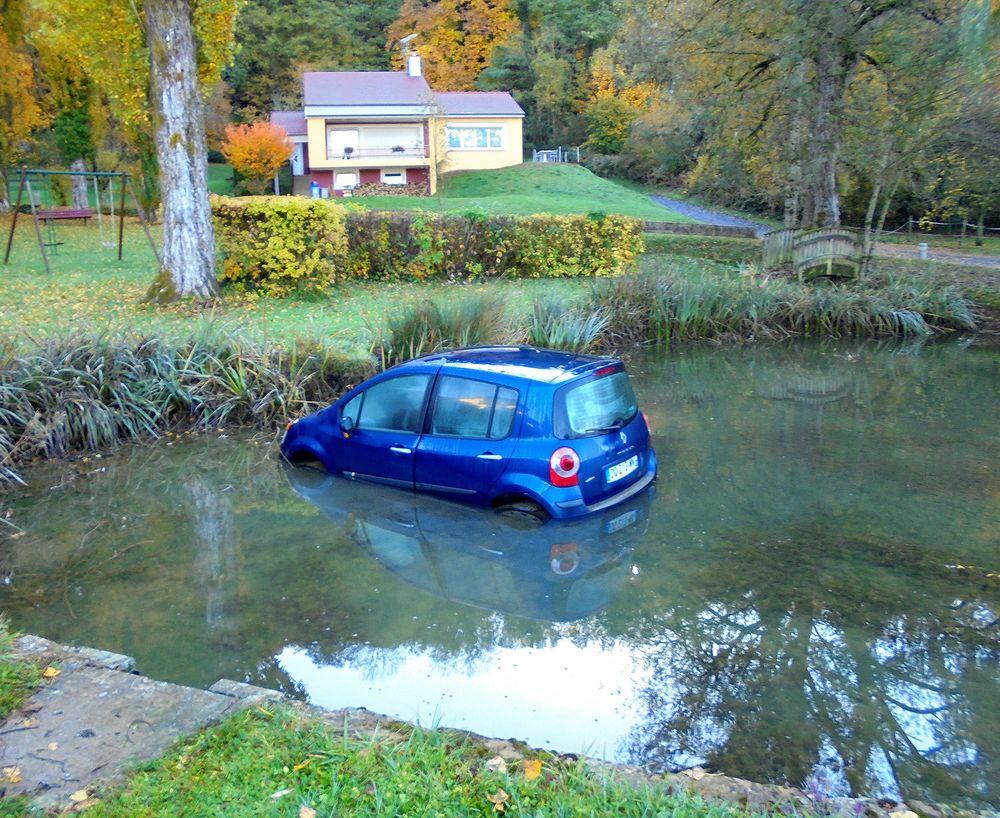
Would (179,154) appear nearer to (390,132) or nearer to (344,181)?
(344,181)

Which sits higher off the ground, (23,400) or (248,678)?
(23,400)

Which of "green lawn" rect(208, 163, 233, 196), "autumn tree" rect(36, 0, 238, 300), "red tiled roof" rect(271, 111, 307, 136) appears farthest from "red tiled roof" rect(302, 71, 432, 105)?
"autumn tree" rect(36, 0, 238, 300)

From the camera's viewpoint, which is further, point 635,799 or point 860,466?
point 860,466

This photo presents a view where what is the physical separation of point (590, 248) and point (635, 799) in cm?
2063

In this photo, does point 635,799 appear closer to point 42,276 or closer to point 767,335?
point 767,335

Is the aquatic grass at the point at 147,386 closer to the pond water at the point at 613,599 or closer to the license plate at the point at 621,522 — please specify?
the pond water at the point at 613,599

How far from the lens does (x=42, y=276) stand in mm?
21375

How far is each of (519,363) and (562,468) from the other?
1.24 metres

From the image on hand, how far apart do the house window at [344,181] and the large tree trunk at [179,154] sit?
34.7m

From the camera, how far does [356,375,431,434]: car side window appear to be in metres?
8.82

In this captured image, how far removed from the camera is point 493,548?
7.79 metres


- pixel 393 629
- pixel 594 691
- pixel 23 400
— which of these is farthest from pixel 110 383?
pixel 594 691

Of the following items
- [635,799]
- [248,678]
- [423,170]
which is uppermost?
[423,170]

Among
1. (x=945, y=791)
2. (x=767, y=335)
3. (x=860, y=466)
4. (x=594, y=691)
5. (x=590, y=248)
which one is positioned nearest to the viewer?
(x=945, y=791)
